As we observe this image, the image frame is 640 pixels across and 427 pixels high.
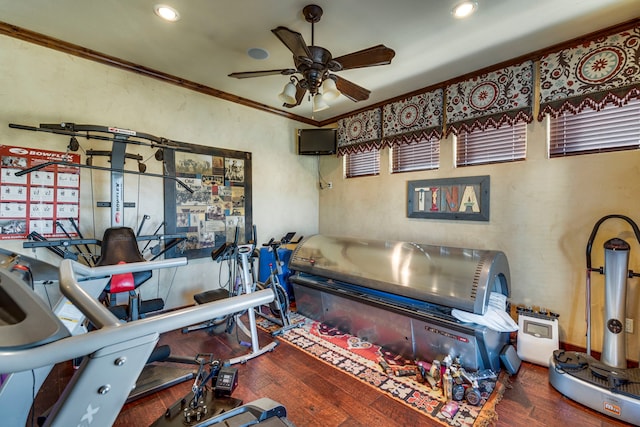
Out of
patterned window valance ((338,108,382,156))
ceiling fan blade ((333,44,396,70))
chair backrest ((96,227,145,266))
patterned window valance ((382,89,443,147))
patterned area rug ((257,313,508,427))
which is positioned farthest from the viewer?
patterned window valance ((338,108,382,156))

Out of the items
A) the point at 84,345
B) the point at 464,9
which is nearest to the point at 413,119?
the point at 464,9

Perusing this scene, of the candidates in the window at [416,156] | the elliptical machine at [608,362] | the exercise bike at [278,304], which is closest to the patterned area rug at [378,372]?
the exercise bike at [278,304]

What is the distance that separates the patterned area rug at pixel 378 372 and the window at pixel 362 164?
7.71ft

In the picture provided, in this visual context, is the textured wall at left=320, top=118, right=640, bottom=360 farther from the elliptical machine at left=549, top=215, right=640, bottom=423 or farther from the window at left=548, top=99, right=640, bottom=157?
the elliptical machine at left=549, top=215, right=640, bottom=423

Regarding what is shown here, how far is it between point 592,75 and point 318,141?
3.29m

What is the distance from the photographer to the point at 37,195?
2688 millimetres

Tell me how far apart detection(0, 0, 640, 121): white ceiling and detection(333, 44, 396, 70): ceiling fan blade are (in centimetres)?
43

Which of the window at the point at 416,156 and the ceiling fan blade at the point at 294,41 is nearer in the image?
the ceiling fan blade at the point at 294,41

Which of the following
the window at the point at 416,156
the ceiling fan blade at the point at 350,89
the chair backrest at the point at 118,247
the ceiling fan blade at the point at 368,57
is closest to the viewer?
the ceiling fan blade at the point at 368,57

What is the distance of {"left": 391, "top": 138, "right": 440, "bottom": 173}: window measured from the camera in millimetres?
3629

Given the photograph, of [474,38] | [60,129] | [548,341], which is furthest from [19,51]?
[548,341]

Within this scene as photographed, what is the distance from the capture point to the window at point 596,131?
2402 millimetres

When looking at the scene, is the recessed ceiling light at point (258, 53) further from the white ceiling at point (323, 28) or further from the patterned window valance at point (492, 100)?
the patterned window valance at point (492, 100)

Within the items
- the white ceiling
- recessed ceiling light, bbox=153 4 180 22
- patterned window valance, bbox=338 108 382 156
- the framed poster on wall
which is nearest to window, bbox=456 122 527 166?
the white ceiling
